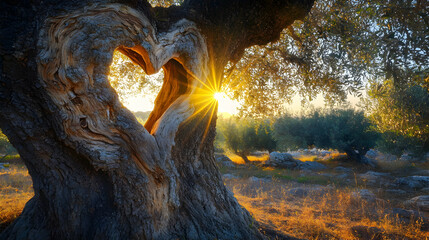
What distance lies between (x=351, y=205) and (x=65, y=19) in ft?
30.1

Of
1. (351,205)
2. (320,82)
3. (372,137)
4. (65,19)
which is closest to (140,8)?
(65,19)

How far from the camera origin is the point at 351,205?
792 cm

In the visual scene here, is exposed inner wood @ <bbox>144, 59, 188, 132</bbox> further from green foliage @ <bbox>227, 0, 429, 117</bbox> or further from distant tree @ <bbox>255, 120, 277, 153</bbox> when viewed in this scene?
distant tree @ <bbox>255, 120, 277, 153</bbox>

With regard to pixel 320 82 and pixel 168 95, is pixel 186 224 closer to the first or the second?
pixel 168 95

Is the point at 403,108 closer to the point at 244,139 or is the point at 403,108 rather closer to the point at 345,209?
the point at 345,209

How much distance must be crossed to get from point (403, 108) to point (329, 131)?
41.9 feet

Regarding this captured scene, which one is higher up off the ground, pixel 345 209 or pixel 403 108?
pixel 403 108

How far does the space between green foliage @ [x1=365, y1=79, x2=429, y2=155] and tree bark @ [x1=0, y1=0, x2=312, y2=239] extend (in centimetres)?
468

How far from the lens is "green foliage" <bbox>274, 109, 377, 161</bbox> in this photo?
70.6ft

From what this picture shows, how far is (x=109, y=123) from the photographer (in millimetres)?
2637

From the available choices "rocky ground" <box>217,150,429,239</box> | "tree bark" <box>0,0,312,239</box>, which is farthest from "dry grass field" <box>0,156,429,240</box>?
"tree bark" <box>0,0,312,239</box>

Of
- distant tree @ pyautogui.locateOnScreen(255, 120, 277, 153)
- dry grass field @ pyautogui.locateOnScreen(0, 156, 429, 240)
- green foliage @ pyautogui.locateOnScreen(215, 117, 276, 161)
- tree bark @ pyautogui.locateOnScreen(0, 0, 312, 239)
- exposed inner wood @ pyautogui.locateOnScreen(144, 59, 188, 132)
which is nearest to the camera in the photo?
tree bark @ pyautogui.locateOnScreen(0, 0, 312, 239)

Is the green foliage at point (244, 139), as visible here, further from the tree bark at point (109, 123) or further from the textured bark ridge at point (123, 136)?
the textured bark ridge at point (123, 136)

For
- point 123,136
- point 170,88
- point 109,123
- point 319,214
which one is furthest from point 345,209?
point 109,123
